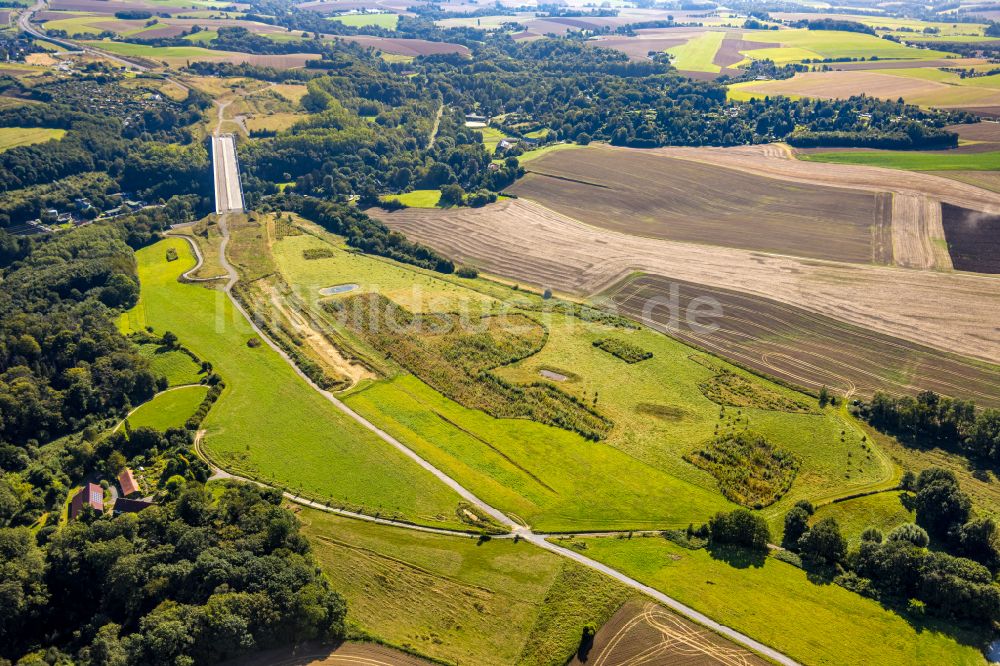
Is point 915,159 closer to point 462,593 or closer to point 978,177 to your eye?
point 978,177

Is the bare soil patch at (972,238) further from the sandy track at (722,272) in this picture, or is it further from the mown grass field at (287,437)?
the mown grass field at (287,437)

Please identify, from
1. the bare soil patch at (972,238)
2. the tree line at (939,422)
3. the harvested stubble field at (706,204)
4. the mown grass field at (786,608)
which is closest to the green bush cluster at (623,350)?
the tree line at (939,422)

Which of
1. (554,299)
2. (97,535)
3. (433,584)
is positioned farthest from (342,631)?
(554,299)

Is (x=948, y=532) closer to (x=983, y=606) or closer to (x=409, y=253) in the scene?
(x=983, y=606)

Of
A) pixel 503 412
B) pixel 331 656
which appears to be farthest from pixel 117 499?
pixel 503 412

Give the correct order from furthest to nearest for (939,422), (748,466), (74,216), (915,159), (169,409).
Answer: (915,159) < (74,216) < (169,409) < (939,422) < (748,466)

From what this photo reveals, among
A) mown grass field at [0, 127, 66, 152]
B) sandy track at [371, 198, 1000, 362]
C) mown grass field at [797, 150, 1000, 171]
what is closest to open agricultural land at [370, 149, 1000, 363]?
sandy track at [371, 198, 1000, 362]
